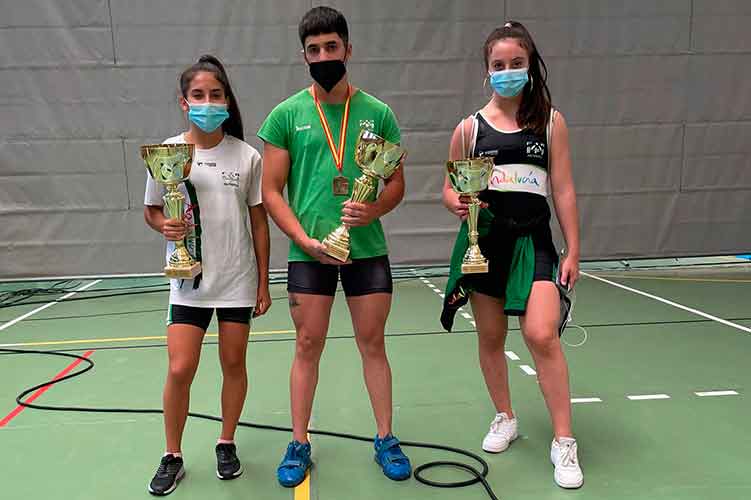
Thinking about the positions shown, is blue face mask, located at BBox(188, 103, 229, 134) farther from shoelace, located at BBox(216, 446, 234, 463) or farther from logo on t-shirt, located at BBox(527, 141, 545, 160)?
shoelace, located at BBox(216, 446, 234, 463)

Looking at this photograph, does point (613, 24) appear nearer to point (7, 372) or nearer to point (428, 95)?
point (428, 95)

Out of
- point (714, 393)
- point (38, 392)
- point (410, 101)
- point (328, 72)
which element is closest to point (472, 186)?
point (328, 72)

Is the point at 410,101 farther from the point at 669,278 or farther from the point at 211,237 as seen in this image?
the point at 211,237

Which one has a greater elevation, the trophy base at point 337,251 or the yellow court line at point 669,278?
the trophy base at point 337,251

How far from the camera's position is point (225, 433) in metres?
2.38

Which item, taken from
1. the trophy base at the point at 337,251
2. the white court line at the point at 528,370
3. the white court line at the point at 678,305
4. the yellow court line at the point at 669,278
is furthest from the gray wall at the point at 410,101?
the trophy base at the point at 337,251

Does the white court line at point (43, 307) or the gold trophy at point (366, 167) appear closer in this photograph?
the gold trophy at point (366, 167)

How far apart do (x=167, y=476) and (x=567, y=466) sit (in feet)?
5.20

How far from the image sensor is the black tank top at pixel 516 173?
2162mm

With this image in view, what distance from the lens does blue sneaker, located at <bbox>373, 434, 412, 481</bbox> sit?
2262 mm

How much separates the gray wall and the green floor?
7.25ft

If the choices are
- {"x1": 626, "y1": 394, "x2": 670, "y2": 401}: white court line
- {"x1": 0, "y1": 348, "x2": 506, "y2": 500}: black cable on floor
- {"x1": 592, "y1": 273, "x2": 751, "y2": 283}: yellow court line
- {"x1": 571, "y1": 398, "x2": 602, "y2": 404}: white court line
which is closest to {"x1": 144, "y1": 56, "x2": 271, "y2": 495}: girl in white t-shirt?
{"x1": 0, "y1": 348, "x2": 506, "y2": 500}: black cable on floor

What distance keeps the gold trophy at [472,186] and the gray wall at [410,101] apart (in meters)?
4.85

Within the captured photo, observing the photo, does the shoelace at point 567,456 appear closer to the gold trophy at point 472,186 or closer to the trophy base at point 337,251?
the gold trophy at point 472,186
